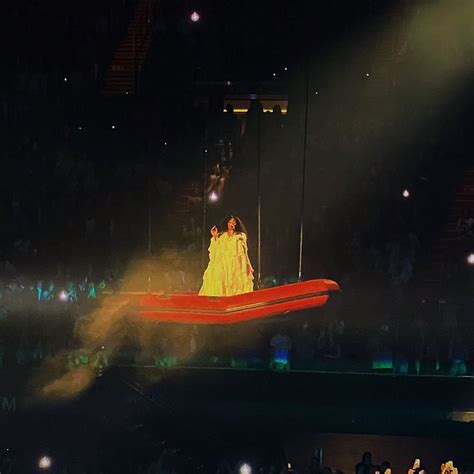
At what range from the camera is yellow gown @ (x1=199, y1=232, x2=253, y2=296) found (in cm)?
1683

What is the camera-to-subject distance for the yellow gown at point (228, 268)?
16.8m

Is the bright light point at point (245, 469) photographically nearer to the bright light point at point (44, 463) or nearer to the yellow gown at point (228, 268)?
the yellow gown at point (228, 268)

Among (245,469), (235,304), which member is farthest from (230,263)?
(245,469)

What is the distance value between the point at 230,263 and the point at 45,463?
3.43 m

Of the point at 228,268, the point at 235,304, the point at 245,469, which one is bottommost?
the point at 245,469

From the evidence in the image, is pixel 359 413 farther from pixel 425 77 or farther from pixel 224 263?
pixel 425 77

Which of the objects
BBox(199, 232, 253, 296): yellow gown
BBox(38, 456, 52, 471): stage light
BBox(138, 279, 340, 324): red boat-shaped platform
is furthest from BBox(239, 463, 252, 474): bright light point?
BBox(38, 456, 52, 471): stage light

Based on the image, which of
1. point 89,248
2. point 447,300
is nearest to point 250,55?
point 89,248

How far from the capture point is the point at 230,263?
1684cm

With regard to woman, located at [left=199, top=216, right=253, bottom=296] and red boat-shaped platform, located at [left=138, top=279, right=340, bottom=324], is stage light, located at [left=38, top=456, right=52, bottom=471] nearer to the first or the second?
red boat-shaped platform, located at [left=138, top=279, right=340, bottom=324]

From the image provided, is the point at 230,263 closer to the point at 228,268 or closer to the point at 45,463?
the point at 228,268

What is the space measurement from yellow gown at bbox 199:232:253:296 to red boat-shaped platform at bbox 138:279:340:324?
0.99 meters

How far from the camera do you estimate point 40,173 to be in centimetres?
2111

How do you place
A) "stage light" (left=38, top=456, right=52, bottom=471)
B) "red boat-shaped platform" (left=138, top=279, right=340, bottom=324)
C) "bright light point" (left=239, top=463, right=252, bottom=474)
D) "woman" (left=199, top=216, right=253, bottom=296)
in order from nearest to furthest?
"red boat-shaped platform" (left=138, top=279, right=340, bottom=324) → "bright light point" (left=239, top=463, right=252, bottom=474) → "stage light" (left=38, top=456, right=52, bottom=471) → "woman" (left=199, top=216, right=253, bottom=296)
